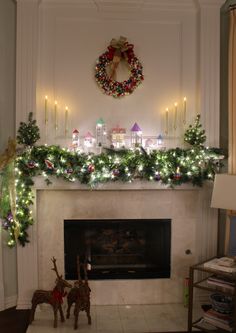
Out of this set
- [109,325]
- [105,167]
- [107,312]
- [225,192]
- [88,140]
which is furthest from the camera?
[88,140]

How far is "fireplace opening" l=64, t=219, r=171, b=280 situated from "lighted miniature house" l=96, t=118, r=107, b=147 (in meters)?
0.82

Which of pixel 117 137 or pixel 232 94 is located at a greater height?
pixel 232 94

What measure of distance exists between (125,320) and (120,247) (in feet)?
2.36

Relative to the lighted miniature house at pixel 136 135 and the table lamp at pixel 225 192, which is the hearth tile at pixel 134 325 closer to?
the table lamp at pixel 225 192

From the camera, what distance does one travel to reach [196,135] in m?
3.21

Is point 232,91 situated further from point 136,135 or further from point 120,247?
point 120,247

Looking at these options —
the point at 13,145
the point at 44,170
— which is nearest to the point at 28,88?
the point at 13,145

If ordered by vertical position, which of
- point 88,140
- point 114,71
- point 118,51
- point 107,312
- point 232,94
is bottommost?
point 107,312

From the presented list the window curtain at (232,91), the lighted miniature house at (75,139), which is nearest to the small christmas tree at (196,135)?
the window curtain at (232,91)

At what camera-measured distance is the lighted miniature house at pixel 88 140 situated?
3.27m

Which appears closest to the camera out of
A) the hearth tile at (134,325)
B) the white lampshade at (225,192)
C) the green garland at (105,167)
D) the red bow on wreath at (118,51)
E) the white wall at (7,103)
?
the white lampshade at (225,192)

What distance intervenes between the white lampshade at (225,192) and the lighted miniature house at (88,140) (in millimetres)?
1285

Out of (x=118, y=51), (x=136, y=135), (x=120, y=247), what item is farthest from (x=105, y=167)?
(x=118, y=51)

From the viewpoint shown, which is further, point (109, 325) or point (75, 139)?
point (75, 139)
